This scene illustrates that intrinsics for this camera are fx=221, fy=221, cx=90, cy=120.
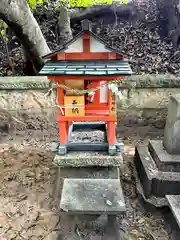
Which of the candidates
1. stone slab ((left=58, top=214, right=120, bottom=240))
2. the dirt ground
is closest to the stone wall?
the dirt ground

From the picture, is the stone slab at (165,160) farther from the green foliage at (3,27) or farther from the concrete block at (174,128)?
the green foliage at (3,27)

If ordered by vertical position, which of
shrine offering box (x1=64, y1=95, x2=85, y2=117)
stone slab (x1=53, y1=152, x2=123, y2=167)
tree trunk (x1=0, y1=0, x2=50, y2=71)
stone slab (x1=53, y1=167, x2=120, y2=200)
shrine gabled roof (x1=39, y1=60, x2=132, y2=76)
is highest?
tree trunk (x1=0, y1=0, x2=50, y2=71)

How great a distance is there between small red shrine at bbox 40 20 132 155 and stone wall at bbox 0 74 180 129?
1909 millimetres

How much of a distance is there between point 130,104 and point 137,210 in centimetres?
220

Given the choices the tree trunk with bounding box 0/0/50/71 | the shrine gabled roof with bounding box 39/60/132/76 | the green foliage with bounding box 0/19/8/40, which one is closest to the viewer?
the shrine gabled roof with bounding box 39/60/132/76

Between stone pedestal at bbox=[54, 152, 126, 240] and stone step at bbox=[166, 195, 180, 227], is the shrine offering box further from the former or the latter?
stone step at bbox=[166, 195, 180, 227]

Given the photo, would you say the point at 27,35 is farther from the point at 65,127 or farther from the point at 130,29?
the point at 130,29

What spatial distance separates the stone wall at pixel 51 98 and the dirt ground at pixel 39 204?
704 millimetres

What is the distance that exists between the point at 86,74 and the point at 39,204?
163 centimetres

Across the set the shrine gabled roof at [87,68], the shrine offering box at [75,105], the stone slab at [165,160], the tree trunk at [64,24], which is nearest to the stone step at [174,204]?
the stone slab at [165,160]

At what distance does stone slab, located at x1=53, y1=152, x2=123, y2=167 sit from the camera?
240 cm

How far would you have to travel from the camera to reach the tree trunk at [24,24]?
3231mm

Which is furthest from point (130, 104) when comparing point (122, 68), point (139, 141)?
point (122, 68)

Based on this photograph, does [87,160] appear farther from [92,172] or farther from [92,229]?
[92,229]
